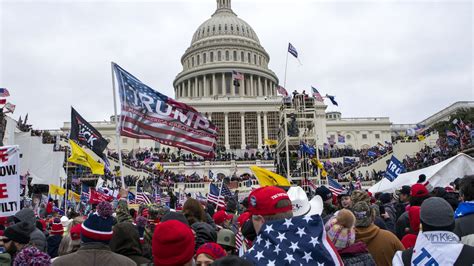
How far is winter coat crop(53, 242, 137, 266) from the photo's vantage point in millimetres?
3719

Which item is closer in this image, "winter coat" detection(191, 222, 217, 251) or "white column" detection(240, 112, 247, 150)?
"winter coat" detection(191, 222, 217, 251)

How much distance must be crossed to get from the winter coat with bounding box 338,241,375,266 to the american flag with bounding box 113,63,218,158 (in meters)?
7.75

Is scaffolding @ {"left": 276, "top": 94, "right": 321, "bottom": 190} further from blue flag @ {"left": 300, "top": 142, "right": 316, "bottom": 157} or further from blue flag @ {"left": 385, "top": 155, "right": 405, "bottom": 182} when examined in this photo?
blue flag @ {"left": 385, "top": 155, "right": 405, "bottom": 182}

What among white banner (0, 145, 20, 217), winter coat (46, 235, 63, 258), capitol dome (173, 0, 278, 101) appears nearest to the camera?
winter coat (46, 235, 63, 258)

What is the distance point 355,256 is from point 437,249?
80cm

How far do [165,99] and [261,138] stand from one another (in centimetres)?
6297

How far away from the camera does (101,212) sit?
4.16 m

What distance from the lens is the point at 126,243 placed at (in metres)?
4.38

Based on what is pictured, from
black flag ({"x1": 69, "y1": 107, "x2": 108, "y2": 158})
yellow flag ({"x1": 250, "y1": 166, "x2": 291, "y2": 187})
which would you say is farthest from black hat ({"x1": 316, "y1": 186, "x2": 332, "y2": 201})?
black flag ({"x1": 69, "y1": 107, "x2": 108, "y2": 158})

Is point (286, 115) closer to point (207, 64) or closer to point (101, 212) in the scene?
point (101, 212)

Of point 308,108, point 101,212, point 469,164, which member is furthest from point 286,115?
point 101,212

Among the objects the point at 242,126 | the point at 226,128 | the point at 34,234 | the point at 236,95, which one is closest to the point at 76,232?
the point at 34,234

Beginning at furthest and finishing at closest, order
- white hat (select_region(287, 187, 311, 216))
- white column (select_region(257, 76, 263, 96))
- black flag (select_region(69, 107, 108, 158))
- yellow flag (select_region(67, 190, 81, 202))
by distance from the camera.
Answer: white column (select_region(257, 76, 263, 96))
yellow flag (select_region(67, 190, 81, 202))
black flag (select_region(69, 107, 108, 158))
white hat (select_region(287, 187, 311, 216))

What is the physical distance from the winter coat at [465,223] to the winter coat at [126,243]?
3.06 m
